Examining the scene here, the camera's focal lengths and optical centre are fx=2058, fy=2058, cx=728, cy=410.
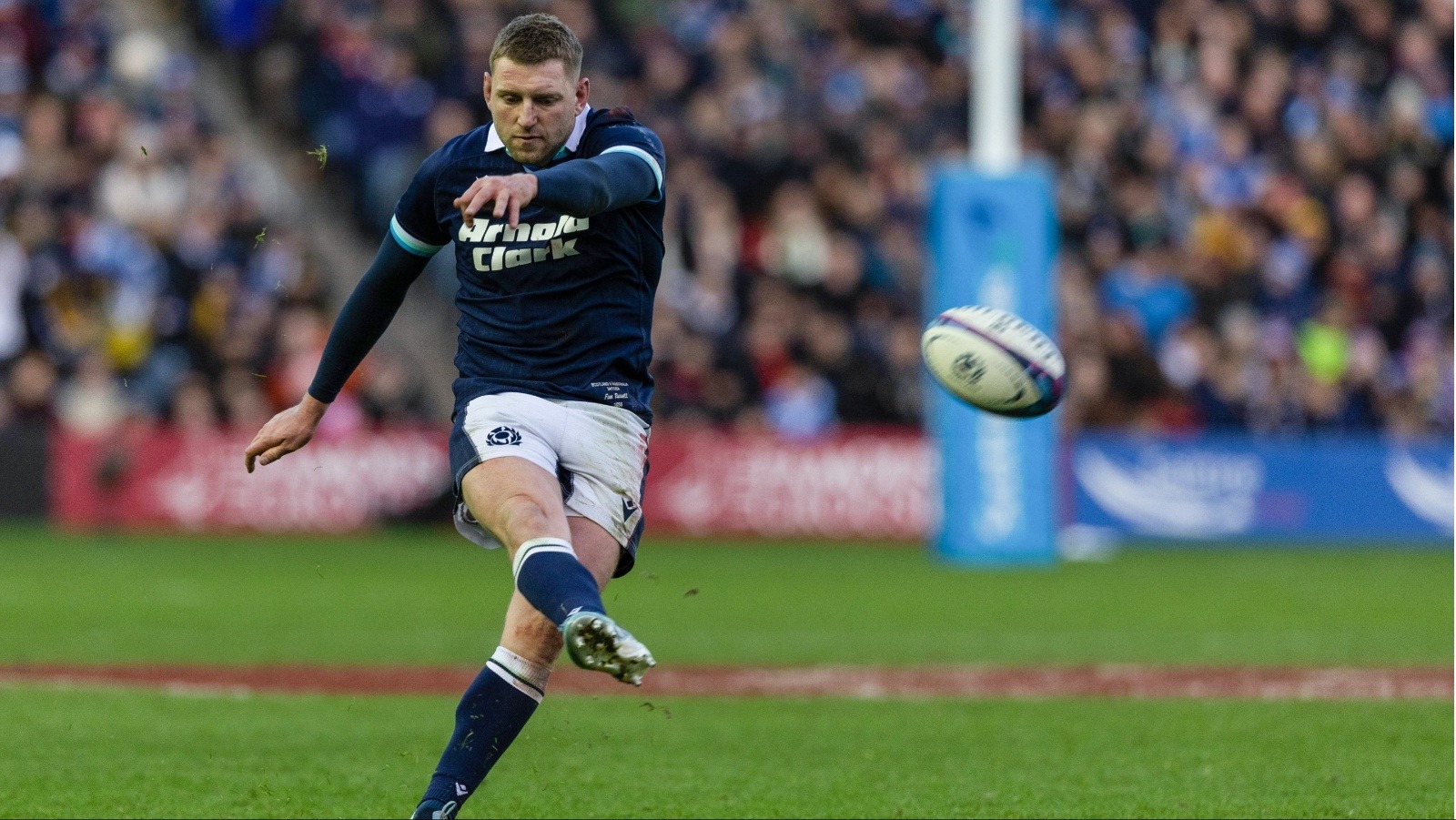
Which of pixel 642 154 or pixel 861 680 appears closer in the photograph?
pixel 642 154

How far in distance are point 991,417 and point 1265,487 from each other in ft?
14.8

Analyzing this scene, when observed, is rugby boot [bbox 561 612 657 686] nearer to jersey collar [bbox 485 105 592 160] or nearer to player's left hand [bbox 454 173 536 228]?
player's left hand [bbox 454 173 536 228]

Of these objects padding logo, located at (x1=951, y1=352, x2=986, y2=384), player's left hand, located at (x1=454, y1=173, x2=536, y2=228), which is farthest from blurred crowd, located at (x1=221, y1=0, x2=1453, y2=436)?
player's left hand, located at (x1=454, y1=173, x2=536, y2=228)

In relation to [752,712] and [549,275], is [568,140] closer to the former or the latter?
[549,275]

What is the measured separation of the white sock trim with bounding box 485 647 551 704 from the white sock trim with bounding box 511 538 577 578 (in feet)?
1.13

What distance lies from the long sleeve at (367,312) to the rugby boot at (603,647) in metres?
1.52

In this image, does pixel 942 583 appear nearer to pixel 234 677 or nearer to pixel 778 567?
pixel 778 567

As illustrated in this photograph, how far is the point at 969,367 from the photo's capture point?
20.3 feet

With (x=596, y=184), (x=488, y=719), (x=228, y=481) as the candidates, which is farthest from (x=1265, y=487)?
(x=596, y=184)

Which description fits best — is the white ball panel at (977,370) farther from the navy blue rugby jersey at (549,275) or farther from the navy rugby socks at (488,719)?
the navy rugby socks at (488,719)

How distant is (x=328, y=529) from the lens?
19844mm

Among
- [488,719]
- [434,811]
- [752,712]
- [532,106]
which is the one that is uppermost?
[532,106]

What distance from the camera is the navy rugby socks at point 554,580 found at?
5.02 m

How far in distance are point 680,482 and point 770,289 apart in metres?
2.06
